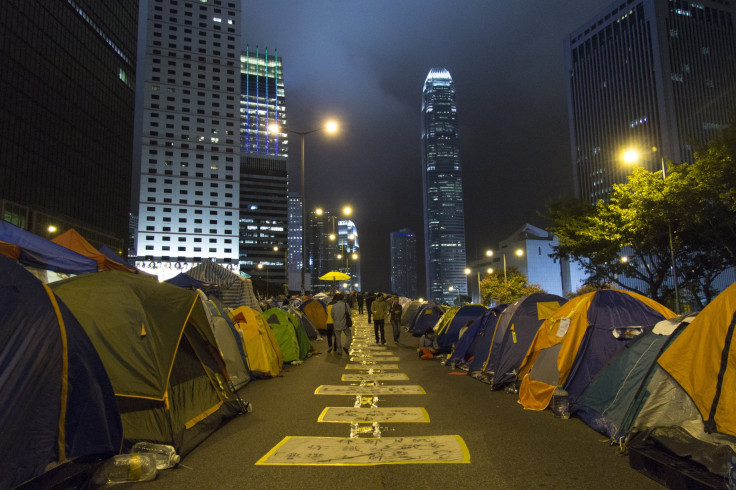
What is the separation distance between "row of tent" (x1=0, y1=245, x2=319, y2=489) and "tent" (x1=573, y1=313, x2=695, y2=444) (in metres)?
4.85

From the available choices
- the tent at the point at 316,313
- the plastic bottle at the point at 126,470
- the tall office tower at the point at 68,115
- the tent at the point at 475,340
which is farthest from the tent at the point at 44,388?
the tall office tower at the point at 68,115

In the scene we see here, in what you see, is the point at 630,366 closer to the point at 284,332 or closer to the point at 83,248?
the point at 284,332

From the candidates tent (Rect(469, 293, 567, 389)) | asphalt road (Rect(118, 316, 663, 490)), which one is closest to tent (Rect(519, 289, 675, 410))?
asphalt road (Rect(118, 316, 663, 490))

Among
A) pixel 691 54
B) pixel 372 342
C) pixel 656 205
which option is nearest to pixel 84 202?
pixel 372 342

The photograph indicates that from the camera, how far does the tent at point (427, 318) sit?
2044 cm

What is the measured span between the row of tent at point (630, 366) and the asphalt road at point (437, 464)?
395 millimetres

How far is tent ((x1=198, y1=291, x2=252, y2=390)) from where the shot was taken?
8.49m

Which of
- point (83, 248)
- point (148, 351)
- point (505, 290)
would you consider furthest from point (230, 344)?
point (505, 290)

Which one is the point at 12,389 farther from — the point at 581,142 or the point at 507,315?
the point at 581,142

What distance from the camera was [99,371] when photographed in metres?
4.20

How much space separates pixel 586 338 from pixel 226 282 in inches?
664

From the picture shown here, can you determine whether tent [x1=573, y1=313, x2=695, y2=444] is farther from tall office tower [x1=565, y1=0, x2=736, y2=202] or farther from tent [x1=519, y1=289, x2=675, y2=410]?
tall office tower [x1=565, y1=0, x2=736, y2=202]

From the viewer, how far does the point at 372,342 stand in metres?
18.5

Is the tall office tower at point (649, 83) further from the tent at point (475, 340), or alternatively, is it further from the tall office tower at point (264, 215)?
the tent at point (475, 340)
